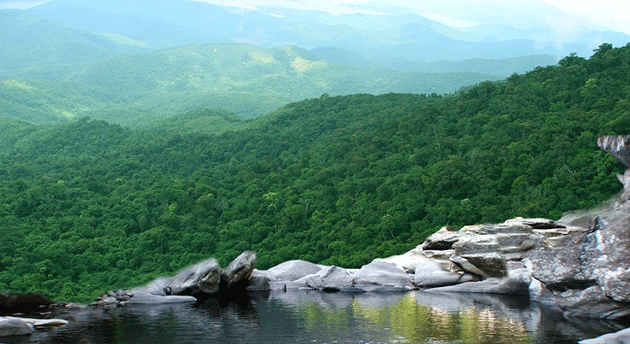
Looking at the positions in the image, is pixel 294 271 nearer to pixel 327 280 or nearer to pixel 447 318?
pixel 327 280

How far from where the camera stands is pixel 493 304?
43.3 m

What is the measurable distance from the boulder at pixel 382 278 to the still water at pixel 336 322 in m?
2.17

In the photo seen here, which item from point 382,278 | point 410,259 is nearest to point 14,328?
point 382,278

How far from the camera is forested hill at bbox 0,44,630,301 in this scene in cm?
5791

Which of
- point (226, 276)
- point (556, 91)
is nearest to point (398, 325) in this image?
point (226, 276)

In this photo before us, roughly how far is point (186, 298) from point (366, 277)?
14.7 meters

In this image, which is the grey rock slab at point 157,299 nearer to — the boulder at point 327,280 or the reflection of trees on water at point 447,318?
the reflection of trees on water at point 447,318

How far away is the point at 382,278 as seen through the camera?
51844 millimetres

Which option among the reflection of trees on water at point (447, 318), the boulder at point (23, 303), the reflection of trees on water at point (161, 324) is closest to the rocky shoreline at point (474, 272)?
the reflection of trees on water at point (447, 318)

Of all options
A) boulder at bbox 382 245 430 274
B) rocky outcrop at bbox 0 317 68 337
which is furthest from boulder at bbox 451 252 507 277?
rocky outcrop at bbox 0 317 68 337

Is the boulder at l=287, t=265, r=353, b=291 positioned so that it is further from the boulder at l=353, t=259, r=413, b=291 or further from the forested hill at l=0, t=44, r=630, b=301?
the forested hill at l=0, t=44, r=630, b=301

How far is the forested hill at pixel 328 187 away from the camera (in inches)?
2280

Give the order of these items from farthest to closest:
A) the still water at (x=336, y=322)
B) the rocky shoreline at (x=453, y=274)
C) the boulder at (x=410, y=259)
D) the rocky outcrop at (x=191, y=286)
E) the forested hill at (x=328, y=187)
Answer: the forested hill at (x=328, y=187)
the boulder at (x=410, y=259)
the rocky outcrop at (x=191, y=286)
the rocky shoreline at (x=453, y=274)
the still water at (x=336, y=322)

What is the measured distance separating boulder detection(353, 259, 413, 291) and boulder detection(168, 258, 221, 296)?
38.0 feet
